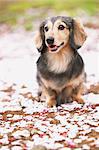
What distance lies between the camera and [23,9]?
25312mm

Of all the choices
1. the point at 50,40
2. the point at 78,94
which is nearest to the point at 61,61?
the point at 50,40

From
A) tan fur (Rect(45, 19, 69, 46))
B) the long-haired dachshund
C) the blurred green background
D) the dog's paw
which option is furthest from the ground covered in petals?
the blurred green background

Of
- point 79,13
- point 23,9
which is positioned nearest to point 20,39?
point 79,13

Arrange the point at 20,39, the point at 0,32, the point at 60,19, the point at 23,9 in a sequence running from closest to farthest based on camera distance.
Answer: the point at 60,19 < the point at 20,39 < the point at 0,32 < the point at 23,9

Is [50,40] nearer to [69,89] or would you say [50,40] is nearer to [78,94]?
[69,89]

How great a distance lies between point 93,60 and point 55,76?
15.3 ft

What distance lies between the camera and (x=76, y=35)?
26.4ft

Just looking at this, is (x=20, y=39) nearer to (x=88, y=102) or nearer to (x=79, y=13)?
(x=79, y=13)

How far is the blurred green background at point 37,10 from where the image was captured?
71.6 ft

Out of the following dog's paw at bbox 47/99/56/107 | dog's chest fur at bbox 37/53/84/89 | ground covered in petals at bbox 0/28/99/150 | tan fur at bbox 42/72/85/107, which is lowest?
ground covered in petals at bbox 0/28/99/150

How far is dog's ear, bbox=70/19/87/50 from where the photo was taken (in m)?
8.02

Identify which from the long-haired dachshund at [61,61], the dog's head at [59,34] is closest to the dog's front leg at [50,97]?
the long-haired dachshund at [61,61]

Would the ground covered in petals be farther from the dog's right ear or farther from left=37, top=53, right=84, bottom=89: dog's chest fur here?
the dog's right ear

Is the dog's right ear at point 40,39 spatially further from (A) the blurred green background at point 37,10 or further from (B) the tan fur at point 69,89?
(A) the blurred green background at point 37,10
